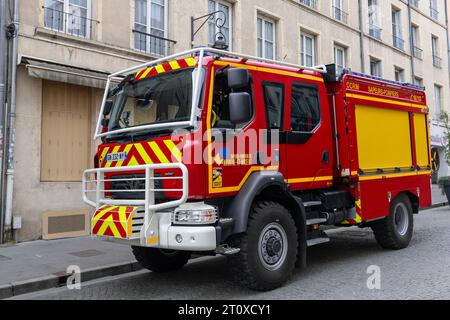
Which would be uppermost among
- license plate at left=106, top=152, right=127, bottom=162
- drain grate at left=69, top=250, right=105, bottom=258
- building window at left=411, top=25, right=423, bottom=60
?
building window at left=411, top=25, right=423, bottom=60

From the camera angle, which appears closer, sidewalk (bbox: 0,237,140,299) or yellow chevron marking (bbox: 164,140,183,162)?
yellow chevron marking (bbox: 164,140,183,162)

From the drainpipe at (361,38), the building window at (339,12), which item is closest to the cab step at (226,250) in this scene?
the building window at (339,12)

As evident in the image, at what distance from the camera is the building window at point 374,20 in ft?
66.1

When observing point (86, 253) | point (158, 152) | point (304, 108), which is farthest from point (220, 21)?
point (158, 152)

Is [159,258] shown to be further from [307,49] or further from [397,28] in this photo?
[397,28]

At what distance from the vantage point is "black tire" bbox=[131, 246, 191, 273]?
6371 mm

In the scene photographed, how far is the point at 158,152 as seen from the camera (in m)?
5.16

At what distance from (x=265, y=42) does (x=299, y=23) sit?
195 centimetres

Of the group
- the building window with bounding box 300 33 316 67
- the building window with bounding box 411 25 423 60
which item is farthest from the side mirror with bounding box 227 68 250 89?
the building window with bounding box 411 25 423 60

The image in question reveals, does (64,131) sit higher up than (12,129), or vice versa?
(64,131)

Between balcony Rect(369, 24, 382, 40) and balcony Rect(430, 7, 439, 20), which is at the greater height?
balcony Rect(430, 7, 439, 20)

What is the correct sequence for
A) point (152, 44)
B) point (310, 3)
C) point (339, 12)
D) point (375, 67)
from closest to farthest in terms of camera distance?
point (152, 44), point (310, 3), point (339, 12), point (375, 67)

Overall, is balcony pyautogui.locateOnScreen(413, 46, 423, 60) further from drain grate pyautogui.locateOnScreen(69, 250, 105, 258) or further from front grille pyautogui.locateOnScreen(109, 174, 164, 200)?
front grille pyautogui.locateOnScreen(109, 174, 164, 200)

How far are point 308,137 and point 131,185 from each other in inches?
99.2
